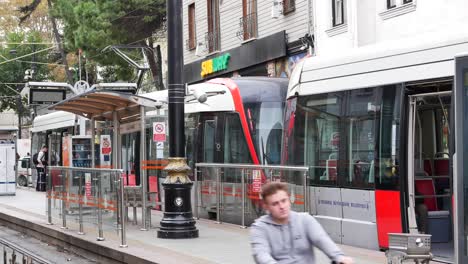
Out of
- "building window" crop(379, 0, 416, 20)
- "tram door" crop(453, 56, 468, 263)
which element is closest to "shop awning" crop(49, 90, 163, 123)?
"tram door" crop(453, 56, 468, 263)

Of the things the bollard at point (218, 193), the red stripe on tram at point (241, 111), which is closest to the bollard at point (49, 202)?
the bollard at point (218, 193)

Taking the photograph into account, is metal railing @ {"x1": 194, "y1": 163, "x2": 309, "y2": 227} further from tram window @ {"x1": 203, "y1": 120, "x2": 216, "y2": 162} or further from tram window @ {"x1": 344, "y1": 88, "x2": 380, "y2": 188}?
tram window @ {"x1": 203, "y1": 120, "x2": 216, "y2": 162}

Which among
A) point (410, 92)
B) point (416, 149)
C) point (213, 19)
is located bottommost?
point (416, 149)

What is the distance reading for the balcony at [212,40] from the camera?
102 feet

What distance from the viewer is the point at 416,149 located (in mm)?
11008

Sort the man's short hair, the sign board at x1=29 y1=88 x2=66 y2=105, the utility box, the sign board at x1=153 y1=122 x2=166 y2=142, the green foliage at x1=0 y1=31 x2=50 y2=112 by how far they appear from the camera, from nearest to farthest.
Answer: the man's short hair → the sign board at x1=153 y1=122 x2=166 y2=142 → the sign board at x1=29 y1=88 x2=66 y2=105 → the utility box → the green foliage at x1=0 y1=31 x2=50 y2=112

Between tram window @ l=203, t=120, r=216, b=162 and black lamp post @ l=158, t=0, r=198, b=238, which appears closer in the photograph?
black lamp post @ l=158, t=0, r=198, b=238

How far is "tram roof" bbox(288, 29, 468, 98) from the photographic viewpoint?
32.4 ft

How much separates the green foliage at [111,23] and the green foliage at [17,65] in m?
19.0

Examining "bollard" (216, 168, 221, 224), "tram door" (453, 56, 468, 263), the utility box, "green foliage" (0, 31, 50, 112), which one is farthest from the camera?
"green foliage" (0, 31, 50, 112)

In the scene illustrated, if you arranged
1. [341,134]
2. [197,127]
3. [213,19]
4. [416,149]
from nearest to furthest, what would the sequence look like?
[416,149]
[341,134]
[197,127]
[213,19]

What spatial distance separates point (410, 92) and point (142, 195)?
5892 millimetres

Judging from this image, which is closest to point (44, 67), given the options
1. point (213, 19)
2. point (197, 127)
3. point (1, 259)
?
point (213, 19)

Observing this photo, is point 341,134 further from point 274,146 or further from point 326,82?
point 274,146
